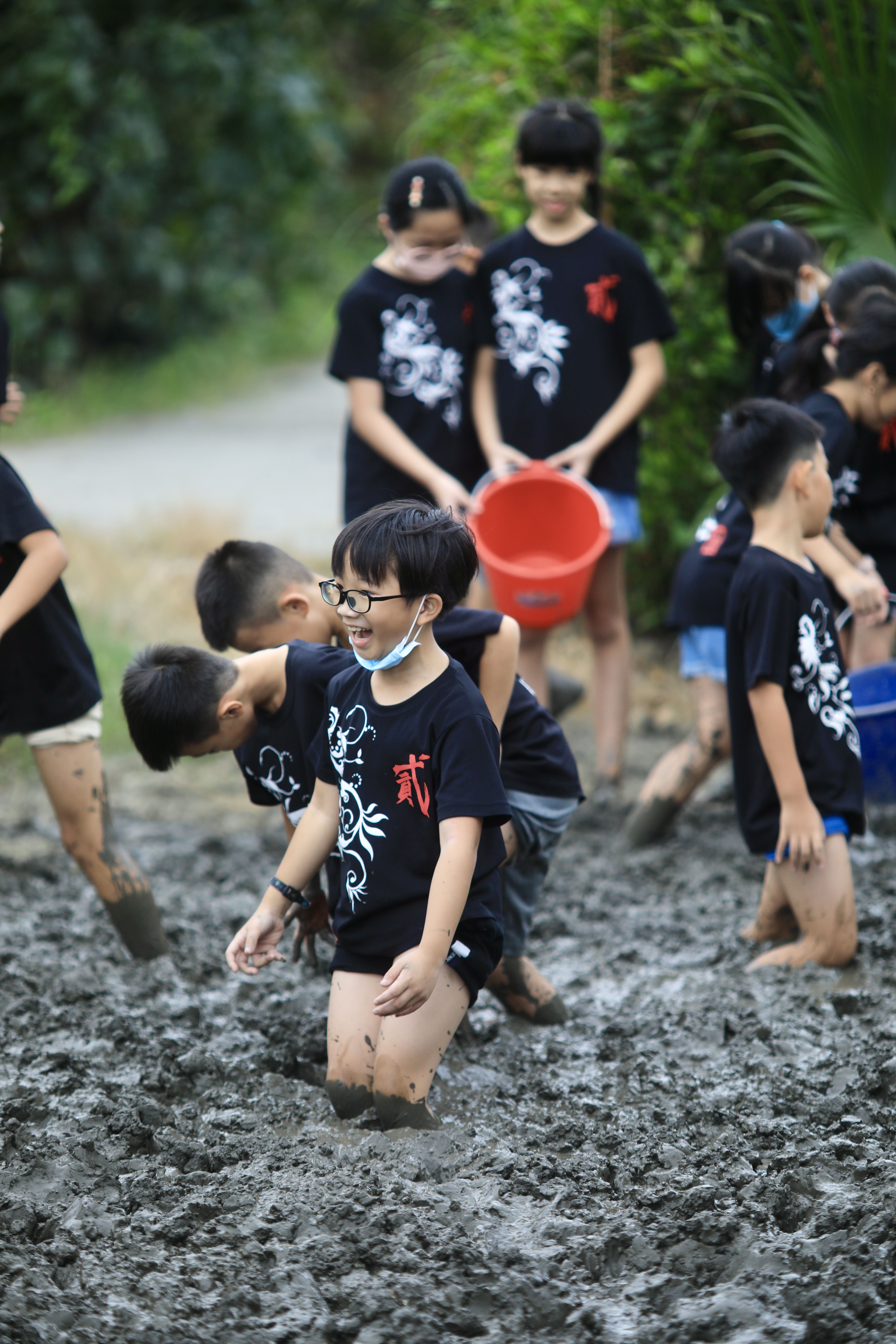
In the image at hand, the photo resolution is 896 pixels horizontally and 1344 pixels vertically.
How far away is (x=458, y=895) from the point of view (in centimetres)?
230

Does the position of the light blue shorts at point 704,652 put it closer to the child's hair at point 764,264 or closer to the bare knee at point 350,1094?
the child's hair at point 764,264

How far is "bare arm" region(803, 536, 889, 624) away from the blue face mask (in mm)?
802

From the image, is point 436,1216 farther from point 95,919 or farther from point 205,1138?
point 95,919

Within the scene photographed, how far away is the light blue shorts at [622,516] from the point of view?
172 inches

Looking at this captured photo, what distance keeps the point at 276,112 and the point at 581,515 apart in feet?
24.9

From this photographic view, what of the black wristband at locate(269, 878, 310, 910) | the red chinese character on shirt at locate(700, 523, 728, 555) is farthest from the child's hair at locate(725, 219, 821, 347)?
the black wristband at locate(269, 878, 310, 910)

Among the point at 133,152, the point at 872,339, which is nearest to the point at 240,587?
the point at 872,339

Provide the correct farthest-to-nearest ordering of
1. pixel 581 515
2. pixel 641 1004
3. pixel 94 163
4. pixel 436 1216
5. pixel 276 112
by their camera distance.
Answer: pixel 276 112 < pixel 94 163 < pixel 581 515 < pixel 641 1004 < pixel 436 1216

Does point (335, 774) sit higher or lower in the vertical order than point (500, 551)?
higher

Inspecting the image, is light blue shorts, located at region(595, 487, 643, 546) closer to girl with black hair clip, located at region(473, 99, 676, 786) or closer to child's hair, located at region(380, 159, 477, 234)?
girl with black hair clip, located at region(473, 99, 676, 786)

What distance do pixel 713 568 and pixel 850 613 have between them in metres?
0.42

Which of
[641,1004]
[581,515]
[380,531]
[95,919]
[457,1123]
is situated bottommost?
[95,919]

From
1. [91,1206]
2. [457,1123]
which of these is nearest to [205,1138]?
[91,1206]

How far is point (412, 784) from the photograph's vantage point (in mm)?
2393
